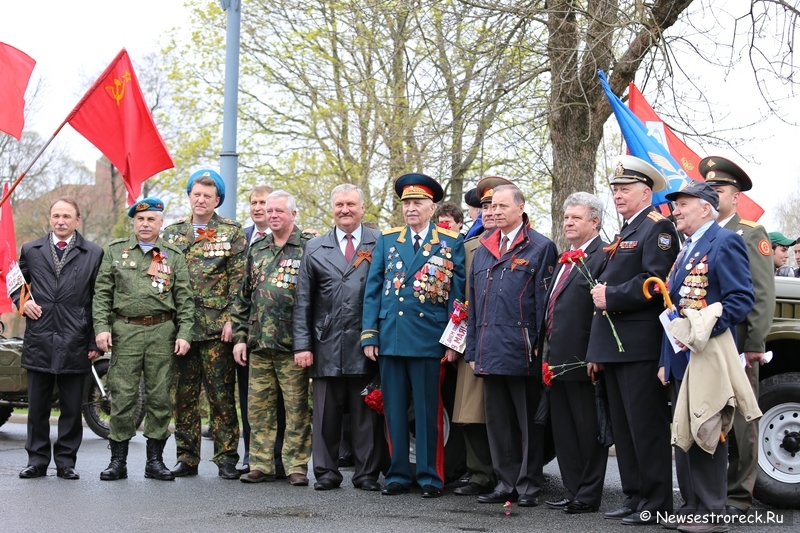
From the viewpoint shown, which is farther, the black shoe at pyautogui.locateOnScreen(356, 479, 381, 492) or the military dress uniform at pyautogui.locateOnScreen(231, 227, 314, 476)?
the military dress uniform at pyautogui.locateOnScreen(231, 227, 314, 476)

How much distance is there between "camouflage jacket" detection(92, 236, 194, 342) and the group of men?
0.05 ft

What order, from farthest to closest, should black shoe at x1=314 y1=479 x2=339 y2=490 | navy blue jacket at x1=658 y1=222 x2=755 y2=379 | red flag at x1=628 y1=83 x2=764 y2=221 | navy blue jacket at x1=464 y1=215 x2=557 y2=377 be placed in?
1. red flag at x1=628 y1=83 x2=764 y2=221
2. black shoe at x1=314 y1=479 x2=339 y2=490
3. navy blue jacket at x1=464 y1=215 x2=557 y2=377
4. navy blue jacket at x1=658 y1=222 x2=755 y2=379

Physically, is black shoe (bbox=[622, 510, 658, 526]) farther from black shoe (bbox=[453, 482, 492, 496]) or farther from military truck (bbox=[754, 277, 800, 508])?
black shoe (bbox=[453, 482, 492, 496])

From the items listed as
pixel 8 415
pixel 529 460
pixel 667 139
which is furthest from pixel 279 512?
pixel 8 415

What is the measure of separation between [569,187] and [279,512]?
23.9 ft

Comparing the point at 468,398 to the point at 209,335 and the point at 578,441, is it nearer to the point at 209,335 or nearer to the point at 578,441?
the point at 578,441

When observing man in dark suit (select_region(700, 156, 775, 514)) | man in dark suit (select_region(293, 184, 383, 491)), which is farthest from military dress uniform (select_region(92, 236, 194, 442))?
man in dark suit (select_region(700, 156, 775, 514))

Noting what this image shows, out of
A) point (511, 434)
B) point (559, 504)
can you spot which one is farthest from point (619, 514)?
point (511, 434)

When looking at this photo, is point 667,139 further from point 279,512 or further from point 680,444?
point 279,512

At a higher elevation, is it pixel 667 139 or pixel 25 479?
pixel 667 139

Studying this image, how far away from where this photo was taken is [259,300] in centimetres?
800

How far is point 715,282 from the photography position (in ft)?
19.5

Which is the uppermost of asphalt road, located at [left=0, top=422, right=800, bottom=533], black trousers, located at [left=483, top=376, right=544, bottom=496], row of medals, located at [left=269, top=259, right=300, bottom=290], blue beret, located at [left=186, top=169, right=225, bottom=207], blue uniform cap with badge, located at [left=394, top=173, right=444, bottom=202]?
blue beret, located at [left=186, top=169, right=225, bottom=207]

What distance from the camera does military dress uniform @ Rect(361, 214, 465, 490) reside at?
742cm
